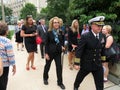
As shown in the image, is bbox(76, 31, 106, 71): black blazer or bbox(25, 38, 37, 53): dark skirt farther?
bbox(25, 38, 37, 53): dark skirt

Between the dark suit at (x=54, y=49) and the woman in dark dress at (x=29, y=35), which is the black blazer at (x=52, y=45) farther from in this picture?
the woman in dark dress at (x=29, y=35)

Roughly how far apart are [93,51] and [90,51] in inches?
2.2

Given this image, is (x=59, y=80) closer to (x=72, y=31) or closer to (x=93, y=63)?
(x=93, y=63)

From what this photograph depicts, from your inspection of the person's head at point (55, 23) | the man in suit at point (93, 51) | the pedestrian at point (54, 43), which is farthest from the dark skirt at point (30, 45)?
the man in suit at point (93, 51)

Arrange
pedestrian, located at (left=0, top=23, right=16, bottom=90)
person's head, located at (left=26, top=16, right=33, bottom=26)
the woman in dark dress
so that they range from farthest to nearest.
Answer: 1. the woman in dark dress
2. person's head, located at (left=26, top=16, right=33, bottom=26)
3. pedestrian, located at (left=0, top=23, right=16, bottom=90)

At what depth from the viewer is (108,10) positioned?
7.13 m

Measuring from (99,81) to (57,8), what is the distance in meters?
11.3

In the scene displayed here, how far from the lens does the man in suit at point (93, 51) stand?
4.22 metres

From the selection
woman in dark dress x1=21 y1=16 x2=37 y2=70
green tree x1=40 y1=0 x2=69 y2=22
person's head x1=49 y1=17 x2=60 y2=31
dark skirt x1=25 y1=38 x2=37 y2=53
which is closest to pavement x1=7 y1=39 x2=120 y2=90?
woman in dark dress x1=21 y1=16 x2=37 y2=70

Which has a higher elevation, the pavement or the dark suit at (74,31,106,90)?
the dark suit at (74,31,106,90)

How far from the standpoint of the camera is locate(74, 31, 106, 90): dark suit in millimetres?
4242

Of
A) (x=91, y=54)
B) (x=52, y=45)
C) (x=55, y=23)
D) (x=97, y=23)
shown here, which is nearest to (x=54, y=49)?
(x=52, y=45)

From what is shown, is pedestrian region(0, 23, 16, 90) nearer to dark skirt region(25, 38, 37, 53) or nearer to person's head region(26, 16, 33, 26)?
person's head region(26, 16, 33, 26)

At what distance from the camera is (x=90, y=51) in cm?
431
